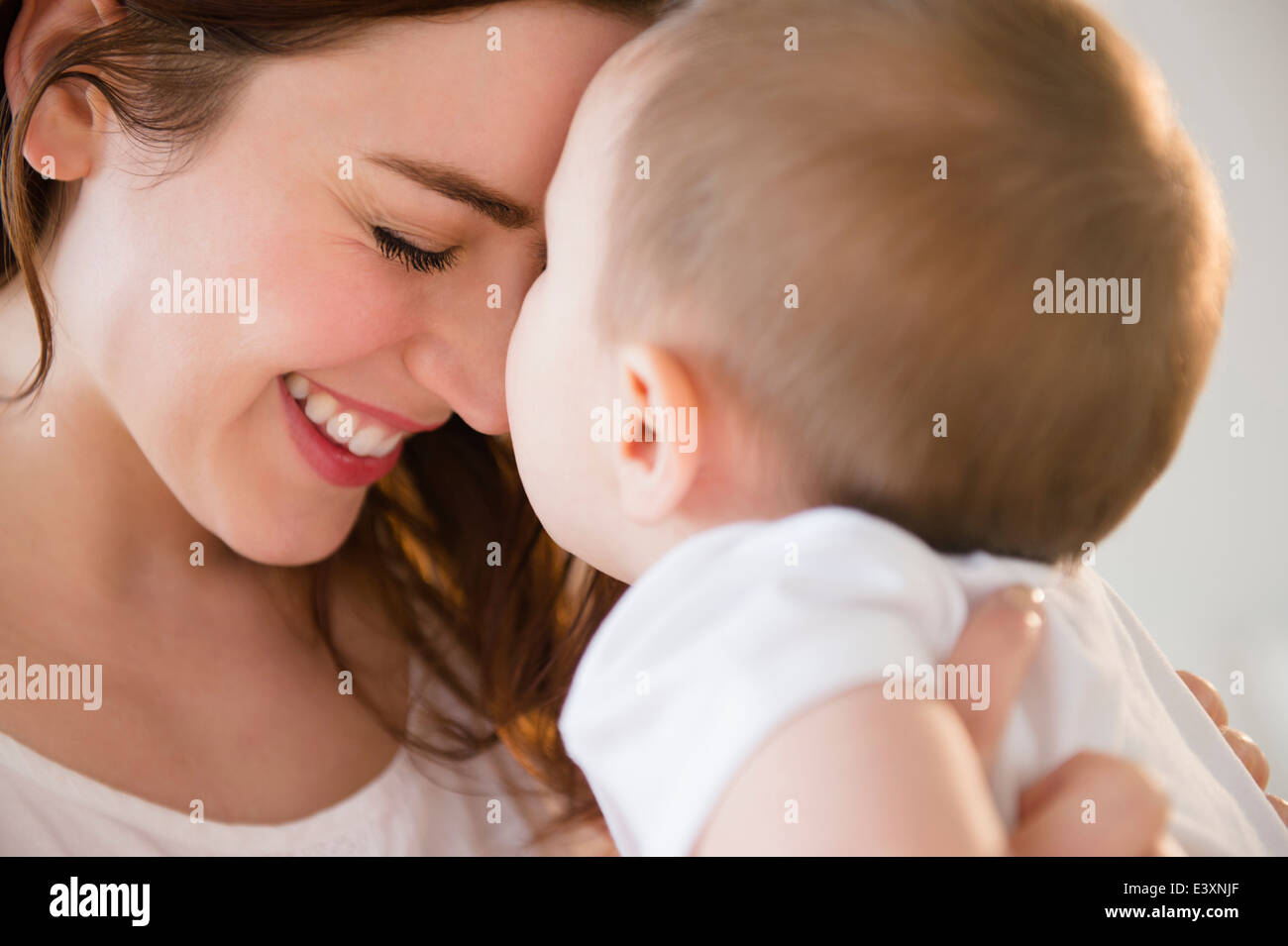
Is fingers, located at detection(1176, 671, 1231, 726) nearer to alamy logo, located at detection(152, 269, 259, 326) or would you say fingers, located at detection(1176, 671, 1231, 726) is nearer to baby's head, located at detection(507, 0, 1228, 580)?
baby's head, located at detection(507, 0, 1228, 580)

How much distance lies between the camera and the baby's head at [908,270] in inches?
28.4

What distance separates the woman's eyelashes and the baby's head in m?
0.22

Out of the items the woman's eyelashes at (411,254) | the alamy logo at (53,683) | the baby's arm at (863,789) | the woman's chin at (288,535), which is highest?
the woman's eyelashes at (411,254)

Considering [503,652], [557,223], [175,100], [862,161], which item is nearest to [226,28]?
[175,100]

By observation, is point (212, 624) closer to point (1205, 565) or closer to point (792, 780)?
point (792, 780)

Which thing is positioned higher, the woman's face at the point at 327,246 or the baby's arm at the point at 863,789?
the woman's face at the point at 327,246

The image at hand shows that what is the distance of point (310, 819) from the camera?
116cm

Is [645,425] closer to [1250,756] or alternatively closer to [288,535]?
[288,535]

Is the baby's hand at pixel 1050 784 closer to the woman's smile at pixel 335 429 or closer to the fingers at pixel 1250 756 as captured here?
the fingers at pixel 1250 756

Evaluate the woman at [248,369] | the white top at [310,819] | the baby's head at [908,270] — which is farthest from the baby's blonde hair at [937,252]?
the white top at [310,819]

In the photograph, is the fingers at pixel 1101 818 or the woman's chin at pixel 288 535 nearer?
the fingers at pixel 1101 818
